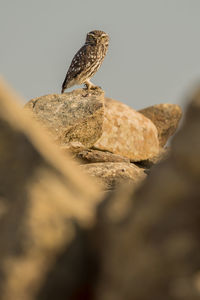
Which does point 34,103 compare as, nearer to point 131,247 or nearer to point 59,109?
point 59,109

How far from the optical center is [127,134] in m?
13.4


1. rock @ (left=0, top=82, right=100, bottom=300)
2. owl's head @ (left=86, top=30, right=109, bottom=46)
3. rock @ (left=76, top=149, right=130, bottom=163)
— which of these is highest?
rock @ (left=0, top=82, right=100, bottom=300)

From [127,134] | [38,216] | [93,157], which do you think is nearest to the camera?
[38,216]

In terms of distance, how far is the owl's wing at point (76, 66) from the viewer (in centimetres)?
1594

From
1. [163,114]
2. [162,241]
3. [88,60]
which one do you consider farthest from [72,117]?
[162,241]

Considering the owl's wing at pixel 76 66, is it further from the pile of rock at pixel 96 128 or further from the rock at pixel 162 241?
the rock at pixel 162 241

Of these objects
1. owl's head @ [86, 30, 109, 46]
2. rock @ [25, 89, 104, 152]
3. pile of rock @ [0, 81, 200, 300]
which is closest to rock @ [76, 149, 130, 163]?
rock @ [25, 89, 104, 152]

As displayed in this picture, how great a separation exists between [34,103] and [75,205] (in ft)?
34.6

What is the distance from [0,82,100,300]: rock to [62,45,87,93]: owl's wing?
44.1 ft

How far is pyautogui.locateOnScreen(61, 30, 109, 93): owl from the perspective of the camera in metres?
15.9

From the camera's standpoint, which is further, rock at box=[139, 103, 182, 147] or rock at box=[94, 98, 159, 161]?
rock at box=[139, 103, 182, 147]

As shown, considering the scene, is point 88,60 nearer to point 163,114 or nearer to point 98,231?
point 163,114

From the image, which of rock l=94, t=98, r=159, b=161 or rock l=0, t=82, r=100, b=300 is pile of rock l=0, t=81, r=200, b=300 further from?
rock l=94, t=98, r=159, b=161

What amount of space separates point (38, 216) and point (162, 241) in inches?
19.0
